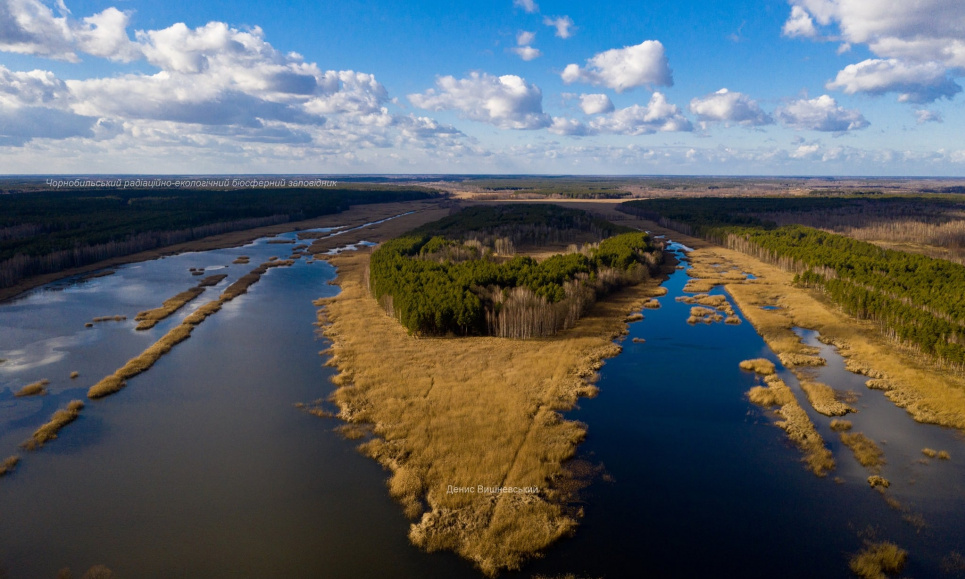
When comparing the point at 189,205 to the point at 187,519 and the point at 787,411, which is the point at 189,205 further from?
the point at 787,411

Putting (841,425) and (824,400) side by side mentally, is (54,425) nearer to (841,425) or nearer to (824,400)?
(841,425)

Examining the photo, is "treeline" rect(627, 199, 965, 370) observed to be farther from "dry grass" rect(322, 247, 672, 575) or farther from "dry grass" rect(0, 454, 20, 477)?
"dry grass" rect(0, 454, 20, 477)

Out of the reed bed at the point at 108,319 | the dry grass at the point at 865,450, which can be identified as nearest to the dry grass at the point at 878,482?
the dry grass at the point at 865,450

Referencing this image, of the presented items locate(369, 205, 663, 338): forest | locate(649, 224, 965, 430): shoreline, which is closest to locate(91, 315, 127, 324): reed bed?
locate(369, 205, 663, 338): forest

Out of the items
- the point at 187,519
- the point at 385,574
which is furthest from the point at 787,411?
the point at 187,519

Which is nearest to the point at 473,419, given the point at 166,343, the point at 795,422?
the point at 795,422
